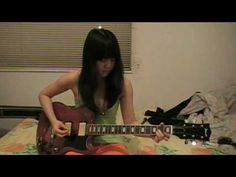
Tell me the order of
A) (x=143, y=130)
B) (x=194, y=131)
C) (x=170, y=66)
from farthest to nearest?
(x=170, y=66)
(x=143, y=130)
(x=194, y=131)

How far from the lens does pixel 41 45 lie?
6.55 feet

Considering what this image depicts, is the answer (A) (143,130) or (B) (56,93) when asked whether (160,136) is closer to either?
(A) (143,130)

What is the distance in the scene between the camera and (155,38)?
205 centimetres

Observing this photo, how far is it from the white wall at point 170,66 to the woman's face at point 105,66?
139 millimetres

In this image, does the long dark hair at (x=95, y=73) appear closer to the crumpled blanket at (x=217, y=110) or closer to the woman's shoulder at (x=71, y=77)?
the woman's shoulder at (x=71, y=77)

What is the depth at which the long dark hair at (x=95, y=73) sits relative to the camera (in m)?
1.85

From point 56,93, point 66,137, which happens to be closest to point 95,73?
point 56,93

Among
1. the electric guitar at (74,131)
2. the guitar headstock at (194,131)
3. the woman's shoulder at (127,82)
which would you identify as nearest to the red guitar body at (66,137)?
the electric guitar at (74,131)

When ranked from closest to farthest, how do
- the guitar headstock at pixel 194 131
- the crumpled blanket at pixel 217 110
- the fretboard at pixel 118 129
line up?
the guitar headstock at pixel 194 131 → the fretboard at pixel 118 129 → the crumpled blanket at pixel 217 110

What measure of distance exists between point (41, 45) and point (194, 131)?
849mm

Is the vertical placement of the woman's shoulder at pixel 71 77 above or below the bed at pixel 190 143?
above

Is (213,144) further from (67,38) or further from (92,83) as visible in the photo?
(67,38)

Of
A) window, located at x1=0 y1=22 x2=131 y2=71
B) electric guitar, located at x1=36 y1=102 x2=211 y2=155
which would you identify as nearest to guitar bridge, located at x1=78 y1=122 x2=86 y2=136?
electric guitar, located at x1=36 y1=102 x2=211 y2=155
